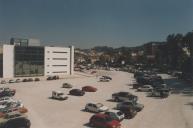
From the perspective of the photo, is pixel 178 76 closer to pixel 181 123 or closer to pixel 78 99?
pixel 78 99

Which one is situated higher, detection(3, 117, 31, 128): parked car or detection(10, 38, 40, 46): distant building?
detection(10, 38, 40, 46): distant building

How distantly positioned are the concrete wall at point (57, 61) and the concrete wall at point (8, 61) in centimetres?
1212

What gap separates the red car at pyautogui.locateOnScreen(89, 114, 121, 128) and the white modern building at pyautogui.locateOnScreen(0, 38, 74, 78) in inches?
2542

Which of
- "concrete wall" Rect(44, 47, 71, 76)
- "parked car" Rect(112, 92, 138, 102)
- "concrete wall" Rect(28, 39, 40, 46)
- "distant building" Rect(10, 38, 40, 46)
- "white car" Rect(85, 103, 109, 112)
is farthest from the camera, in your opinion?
"concrete wall" Rect(28, 39, 40, 46)

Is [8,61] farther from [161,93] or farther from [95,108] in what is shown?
[95,108]

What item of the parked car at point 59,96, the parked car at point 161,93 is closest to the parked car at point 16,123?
the parked car at point 59,96

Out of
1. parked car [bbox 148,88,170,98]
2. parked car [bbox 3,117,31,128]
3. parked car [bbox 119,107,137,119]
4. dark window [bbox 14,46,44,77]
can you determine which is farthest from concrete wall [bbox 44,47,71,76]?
parked car [bbox 3,117,31,128]

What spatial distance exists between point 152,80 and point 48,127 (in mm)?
41279

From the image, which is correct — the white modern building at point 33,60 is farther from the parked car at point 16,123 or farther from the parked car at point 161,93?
the parked car at point 16,123

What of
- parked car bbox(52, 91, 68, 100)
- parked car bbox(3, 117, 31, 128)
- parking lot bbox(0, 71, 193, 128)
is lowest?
parking lot bbox(0, 71, 193, 128)

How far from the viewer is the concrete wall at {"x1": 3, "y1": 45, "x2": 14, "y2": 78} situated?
88688mm

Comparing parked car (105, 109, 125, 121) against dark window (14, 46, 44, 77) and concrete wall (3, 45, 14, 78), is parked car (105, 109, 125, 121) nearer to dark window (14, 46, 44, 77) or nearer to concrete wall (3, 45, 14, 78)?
concrete wall (3, 45, 14, 78)

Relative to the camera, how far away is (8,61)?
89.8 m

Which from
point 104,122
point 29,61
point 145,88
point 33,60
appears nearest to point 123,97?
point 145,88
